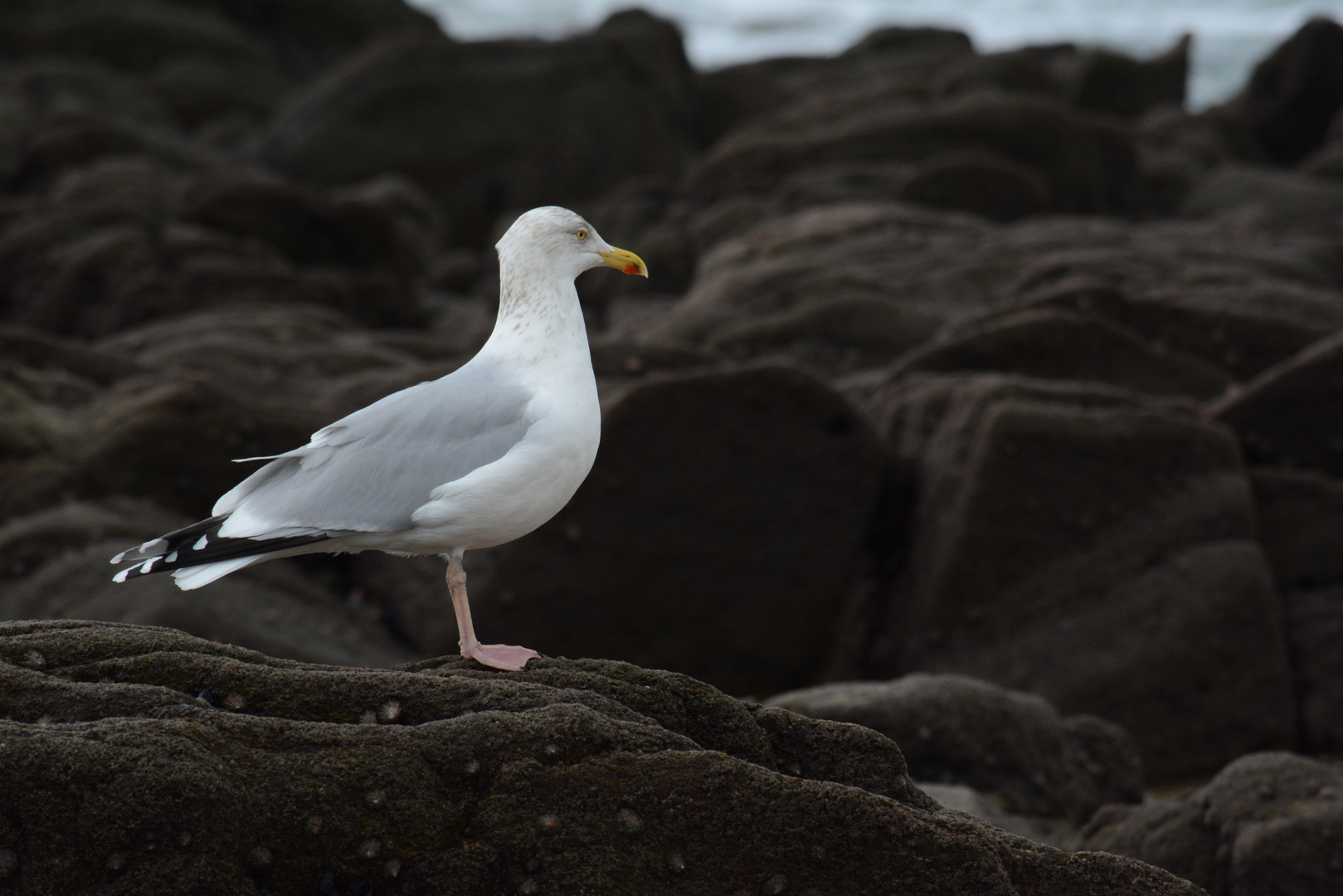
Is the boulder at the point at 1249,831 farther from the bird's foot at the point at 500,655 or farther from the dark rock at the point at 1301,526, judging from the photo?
the dark rock at the point at 1301,526

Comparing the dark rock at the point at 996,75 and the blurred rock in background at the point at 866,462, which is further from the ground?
the blurred rock in background at the point at 866,462

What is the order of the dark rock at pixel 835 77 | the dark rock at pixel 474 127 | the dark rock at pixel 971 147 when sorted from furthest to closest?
the dark rock at pixel 835 77
the dark rock at pixel 474 127
the dark rock at pixel 971 147

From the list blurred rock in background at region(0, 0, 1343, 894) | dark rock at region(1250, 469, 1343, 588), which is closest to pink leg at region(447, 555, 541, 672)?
blurred rock in background at region(0, 0, 1343, 894)

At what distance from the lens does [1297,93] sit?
29719 mm

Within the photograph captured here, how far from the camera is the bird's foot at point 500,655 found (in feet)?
15.4

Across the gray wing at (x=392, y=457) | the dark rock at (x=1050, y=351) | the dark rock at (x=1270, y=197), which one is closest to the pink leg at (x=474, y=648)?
the gray wing at (x=392, y=457)

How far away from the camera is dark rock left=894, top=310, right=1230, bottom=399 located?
10.4m

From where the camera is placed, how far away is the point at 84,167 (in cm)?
2383

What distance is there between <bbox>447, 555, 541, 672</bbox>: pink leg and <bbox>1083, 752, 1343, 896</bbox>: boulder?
2.86 m

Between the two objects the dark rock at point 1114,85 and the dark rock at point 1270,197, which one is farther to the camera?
the dark rock at point 1114,85

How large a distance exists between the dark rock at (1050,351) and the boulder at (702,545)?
161cm

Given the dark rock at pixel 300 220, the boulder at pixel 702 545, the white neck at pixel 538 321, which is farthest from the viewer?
the dark rock at pixel 300 220

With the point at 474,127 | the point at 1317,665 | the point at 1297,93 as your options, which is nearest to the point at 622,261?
the point at 1317,665

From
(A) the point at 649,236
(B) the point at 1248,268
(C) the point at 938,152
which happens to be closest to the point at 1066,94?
(C) the point at 938,152
